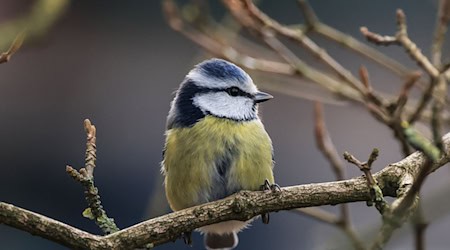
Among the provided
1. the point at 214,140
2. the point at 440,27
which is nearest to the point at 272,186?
the point at 214,140

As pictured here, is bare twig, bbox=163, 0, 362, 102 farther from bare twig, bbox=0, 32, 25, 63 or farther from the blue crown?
bare twig, bbox=0, 32, 25, 63

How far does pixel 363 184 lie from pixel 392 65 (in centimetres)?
76

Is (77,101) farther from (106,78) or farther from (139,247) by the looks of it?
(139,247)

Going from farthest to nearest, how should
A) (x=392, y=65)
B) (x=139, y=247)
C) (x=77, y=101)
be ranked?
(x=77, y=101)
(x=392, y=65)
(x=139, y=247)

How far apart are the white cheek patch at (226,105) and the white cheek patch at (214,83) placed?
0.08ft

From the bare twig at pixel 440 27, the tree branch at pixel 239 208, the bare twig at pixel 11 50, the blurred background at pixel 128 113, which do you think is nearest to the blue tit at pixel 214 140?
the tree branch at pixel 239 208

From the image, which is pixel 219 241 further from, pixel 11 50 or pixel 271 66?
pixel 11 50

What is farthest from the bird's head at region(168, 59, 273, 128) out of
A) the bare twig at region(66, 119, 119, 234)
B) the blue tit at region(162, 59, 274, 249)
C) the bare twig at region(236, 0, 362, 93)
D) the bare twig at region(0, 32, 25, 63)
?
the bare twig at region(0, 32, 25, 63)

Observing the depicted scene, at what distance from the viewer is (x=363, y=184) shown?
1762 mm

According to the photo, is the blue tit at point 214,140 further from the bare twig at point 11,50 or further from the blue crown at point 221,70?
the bare twig at point 11,50

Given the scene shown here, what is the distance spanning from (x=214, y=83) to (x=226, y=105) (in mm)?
78

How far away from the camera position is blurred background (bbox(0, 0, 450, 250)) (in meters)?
4.34

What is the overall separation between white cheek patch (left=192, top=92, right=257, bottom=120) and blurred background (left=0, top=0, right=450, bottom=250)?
1.95 m

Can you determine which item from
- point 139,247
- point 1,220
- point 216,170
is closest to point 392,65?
point 216,170
